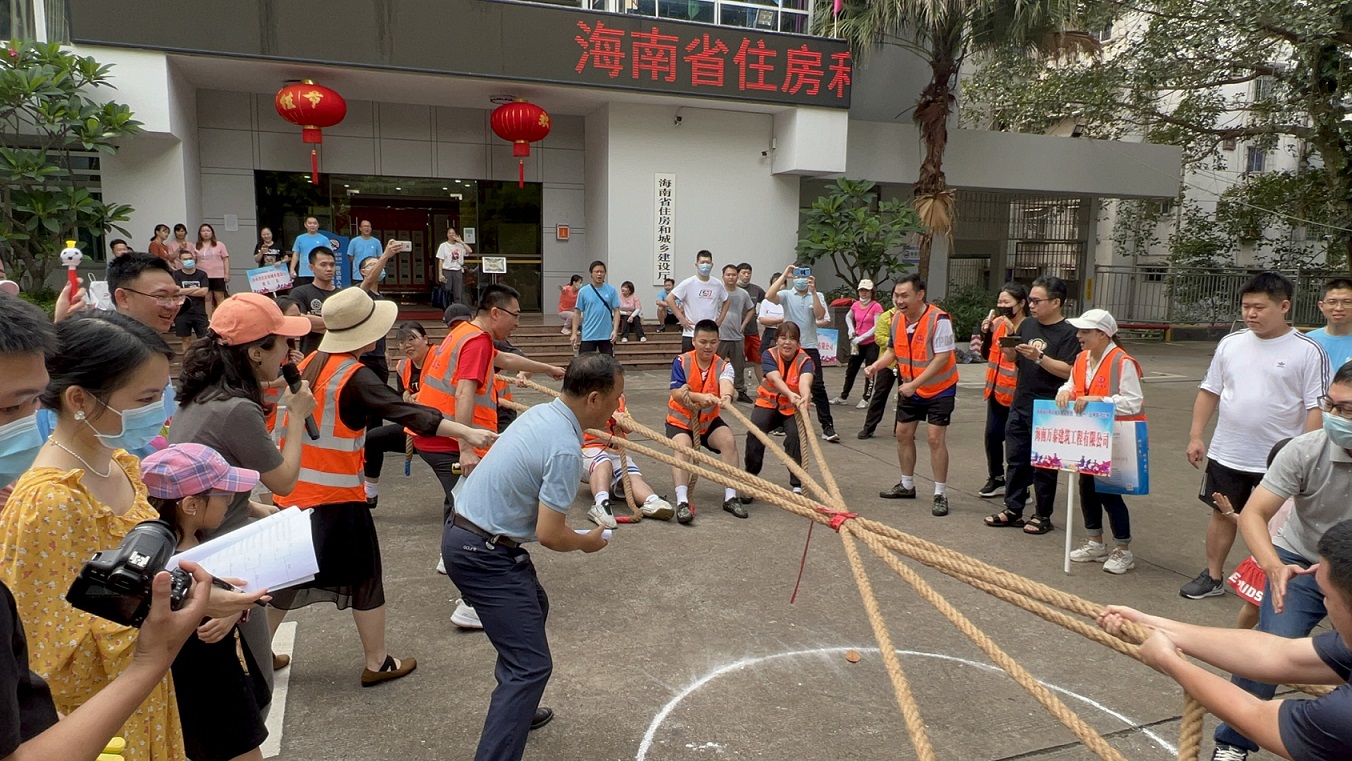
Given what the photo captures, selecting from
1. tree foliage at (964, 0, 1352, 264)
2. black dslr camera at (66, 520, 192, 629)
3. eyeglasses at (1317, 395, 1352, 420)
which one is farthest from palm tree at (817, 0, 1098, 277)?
black dslr camera at (66, 520, 192, 629)

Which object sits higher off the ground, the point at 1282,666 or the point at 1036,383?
the point at 1036,383

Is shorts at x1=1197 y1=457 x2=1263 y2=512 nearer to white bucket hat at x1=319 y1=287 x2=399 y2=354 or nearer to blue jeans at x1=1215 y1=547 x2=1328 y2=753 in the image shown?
blue jeans at x1=1215 y1=547 x2=1328 y2=753

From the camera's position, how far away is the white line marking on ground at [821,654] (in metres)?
3.18

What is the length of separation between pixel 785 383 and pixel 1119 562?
2.59 m

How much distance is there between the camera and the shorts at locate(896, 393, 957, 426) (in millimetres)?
6258

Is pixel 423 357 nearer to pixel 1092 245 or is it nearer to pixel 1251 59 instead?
pixel 1251 59

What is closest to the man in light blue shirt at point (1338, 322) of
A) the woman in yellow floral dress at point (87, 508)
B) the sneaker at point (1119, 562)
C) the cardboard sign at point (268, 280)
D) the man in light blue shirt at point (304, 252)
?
the sneaker at point (1119, 562)

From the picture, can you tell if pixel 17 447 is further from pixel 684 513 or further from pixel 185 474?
pixel 684 513

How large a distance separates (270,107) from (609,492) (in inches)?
443

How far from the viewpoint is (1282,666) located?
2039 millimetres

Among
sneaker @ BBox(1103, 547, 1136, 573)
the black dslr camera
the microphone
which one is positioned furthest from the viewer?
sneaker @ BBox(1103, 547, 1136, 573)

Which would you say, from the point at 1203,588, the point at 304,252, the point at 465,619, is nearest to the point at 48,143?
the point at 304,252

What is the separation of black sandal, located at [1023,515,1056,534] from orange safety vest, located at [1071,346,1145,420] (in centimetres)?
110

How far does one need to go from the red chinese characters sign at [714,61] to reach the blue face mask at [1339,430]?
11958 mm
